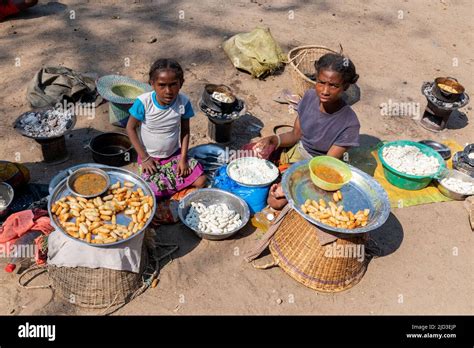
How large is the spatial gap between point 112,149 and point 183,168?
44.1 inches

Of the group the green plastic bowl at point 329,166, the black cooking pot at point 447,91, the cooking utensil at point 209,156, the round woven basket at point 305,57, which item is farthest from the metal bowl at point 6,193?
the black cooking pot at point 447,91

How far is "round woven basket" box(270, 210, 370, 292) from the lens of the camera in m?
3.75

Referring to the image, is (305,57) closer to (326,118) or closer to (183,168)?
(326,118)

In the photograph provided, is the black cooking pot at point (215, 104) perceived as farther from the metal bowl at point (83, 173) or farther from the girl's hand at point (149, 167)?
the metal bowl at point (83, 173)

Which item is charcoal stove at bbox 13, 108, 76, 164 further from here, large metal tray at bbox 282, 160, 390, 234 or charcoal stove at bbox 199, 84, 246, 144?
large metal tray at bbox 282, 160, 390, 234

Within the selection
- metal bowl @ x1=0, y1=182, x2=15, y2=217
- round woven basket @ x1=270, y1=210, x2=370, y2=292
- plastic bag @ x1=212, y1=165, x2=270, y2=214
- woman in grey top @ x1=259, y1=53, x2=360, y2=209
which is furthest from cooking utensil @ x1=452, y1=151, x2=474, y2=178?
metal bowl @ x1=0, y1=182, x2=15, y2=217

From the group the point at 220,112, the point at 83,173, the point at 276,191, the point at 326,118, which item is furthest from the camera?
the point at 220,112

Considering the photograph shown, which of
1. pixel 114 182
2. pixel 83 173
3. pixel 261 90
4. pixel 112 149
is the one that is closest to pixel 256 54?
pixel 261 90

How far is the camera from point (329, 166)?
13.1 feet

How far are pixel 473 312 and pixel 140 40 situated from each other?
619cm

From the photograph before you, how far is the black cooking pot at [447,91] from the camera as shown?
5809 millimetres

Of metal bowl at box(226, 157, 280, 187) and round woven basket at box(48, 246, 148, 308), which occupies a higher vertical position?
metal bowl at box(226, 157, 280, 187)

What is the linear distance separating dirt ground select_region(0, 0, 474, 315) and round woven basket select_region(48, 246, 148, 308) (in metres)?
0.11

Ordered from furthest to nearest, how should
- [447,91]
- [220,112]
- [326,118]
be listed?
1. [447,91]
2. [220,112]
3. [326,118]
